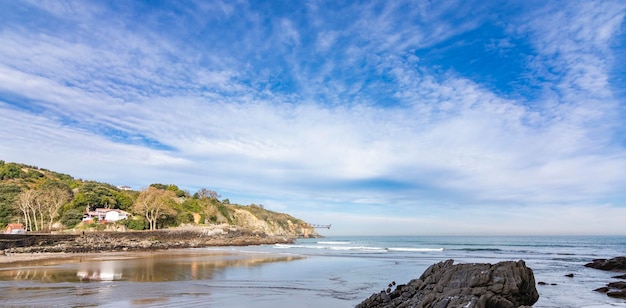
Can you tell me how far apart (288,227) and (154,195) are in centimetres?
9700

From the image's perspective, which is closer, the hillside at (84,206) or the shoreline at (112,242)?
the shoreline at (112,242)

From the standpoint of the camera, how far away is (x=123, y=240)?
54.9m

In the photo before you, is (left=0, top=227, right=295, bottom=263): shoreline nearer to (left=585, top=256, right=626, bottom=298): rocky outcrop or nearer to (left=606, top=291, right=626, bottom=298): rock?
(left=606, top=291, right=626, bottom=298): rock

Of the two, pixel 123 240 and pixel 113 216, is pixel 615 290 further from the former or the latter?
pixel 113 216

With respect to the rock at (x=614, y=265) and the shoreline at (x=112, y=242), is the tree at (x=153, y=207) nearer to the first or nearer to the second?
the shoreline at (x=112, y=242)

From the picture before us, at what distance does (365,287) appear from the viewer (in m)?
18.5

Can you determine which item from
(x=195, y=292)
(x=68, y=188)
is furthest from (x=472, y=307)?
(x=68, y=188)

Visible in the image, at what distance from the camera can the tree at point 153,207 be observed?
221 ft

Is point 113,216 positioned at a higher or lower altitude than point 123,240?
higher

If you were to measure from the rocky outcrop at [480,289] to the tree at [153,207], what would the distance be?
207 ft

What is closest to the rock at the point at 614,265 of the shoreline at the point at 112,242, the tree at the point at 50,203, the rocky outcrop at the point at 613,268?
the rocky outcrop at the point at 613,268

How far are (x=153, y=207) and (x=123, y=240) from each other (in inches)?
502

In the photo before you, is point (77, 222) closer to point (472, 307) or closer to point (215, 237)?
point (215, 237)

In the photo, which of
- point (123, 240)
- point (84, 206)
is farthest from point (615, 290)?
point (84, 206)
